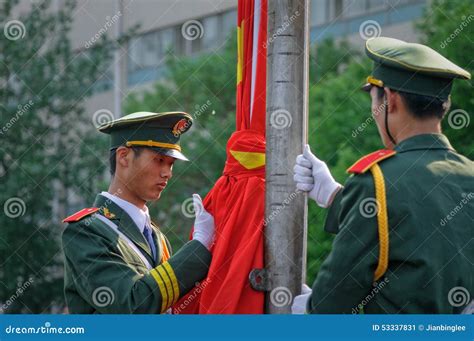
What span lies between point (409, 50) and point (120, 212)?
1695 millimetres

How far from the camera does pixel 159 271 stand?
4.88 metres

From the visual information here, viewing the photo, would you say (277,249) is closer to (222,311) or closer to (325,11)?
(222,311)

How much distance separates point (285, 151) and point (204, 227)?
0.58 meters

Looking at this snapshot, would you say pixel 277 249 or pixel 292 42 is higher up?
pixel 292 42

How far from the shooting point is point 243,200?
191 inches

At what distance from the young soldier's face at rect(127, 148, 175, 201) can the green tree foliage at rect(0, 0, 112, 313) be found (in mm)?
10431

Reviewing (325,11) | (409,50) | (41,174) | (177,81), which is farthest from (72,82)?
(409,50)

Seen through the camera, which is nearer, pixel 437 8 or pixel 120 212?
pixel 120 212

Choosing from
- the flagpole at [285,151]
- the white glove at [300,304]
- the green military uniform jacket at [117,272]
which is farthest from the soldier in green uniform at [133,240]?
the white glove at [300,304]

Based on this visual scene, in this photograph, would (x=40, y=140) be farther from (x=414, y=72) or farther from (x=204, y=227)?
(x=414, y=72)

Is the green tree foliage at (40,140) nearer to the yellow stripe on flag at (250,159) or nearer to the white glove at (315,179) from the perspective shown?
the yellow stripe on flag at (250,159)

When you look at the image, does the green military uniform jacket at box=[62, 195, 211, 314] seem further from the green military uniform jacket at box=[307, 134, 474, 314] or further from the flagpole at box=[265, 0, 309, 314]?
the green military uniform jacket at box=[307, 134, 474, 314]

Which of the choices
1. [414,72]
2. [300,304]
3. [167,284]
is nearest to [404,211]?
[414,72]

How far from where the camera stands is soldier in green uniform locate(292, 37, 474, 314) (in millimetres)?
3957
